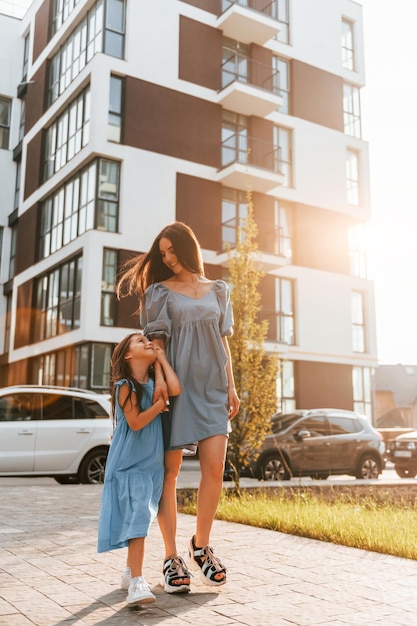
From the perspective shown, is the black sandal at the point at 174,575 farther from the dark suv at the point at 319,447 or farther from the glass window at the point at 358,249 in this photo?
the glass window at the point at 358,249

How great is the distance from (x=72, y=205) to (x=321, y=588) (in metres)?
21.7

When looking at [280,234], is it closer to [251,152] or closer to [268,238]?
[268,238]

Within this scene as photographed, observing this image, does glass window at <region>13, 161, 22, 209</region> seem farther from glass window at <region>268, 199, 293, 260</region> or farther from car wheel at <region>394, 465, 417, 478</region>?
car wheel at <region>394, 465, 417, 478</region>

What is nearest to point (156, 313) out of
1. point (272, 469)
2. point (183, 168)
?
point (272, 469)

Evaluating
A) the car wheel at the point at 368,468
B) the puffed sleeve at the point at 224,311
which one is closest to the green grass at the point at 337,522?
the puffed sleeve at the point at 224,311

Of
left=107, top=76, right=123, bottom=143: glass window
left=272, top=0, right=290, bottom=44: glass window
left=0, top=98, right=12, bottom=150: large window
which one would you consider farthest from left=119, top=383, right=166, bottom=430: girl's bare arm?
left=0, top=98, right=12, bottom=150: large window

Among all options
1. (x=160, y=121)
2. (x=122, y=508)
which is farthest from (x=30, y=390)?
(x=160, y=121)

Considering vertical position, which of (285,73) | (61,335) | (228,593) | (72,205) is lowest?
(228,593)

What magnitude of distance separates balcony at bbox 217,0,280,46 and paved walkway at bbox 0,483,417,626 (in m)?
23.8

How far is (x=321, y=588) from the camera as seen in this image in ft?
11.4

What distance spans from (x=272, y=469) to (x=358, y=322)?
54.3 ft

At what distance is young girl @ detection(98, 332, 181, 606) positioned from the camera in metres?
3.28

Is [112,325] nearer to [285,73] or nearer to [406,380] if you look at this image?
[285,73]

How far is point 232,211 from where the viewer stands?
25375mm
